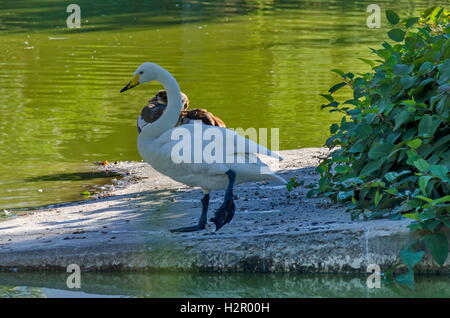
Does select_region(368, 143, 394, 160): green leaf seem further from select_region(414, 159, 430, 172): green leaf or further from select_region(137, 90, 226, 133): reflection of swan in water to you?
select_region(137, 90, 226, 133): reflection of swan in water

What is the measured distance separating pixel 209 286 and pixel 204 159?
120cm

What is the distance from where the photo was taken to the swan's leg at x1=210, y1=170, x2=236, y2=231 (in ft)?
23.3

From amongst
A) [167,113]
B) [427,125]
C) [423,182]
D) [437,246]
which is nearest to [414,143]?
[427,125]

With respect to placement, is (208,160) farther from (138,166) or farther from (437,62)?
(138,166)

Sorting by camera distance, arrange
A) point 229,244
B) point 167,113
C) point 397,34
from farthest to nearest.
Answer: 1. point 397,34
2. point 167,113
3. point 229,244

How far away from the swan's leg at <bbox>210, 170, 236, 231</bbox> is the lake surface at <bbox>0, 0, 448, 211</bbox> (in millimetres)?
3139

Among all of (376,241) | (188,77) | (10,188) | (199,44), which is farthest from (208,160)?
(199,44)

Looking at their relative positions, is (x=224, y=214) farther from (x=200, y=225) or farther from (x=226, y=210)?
(x=200, y=225)

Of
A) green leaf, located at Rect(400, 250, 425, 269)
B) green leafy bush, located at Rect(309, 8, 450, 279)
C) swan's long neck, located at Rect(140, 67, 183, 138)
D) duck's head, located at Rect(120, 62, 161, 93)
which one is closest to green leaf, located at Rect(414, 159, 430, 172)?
green leafy bush, located at Rect(309, 8, 450, 279)

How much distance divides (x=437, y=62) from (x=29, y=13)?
23536 mm

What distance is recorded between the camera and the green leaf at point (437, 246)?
20.6ft

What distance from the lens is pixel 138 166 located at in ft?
37.1

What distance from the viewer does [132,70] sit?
62.2ft

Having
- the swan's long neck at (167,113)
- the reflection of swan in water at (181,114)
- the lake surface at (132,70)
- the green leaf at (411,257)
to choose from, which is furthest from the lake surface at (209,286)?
the lake surface at (132,70)
